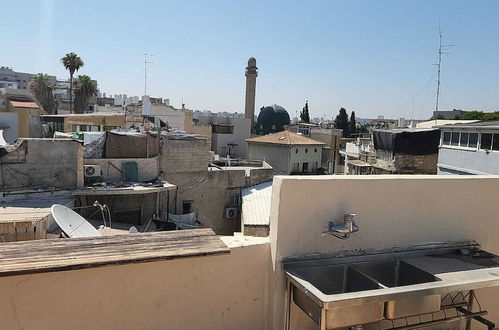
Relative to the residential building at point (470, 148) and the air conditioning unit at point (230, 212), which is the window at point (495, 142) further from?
the air conditioning unit at point (230, 212)

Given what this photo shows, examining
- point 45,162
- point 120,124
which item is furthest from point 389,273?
point 120,124

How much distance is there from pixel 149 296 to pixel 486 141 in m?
15.6

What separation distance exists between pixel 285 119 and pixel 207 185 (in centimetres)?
3685

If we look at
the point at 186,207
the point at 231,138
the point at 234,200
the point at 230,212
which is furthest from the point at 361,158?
the point at 231,138

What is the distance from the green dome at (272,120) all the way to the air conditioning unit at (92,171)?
130ft

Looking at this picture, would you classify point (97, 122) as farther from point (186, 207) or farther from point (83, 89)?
point (83, 89)

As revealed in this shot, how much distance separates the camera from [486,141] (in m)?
14.9

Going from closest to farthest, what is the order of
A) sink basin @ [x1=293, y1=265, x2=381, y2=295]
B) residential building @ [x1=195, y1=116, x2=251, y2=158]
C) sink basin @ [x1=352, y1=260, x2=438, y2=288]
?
sink basin @ [x1=293, y1=265, x2=381, y2=295] < sink basin @ [x1=352, y1=260, x2=438, y2=288] < residential building @ [x1=195, y1=116, x2=251, y2=158]

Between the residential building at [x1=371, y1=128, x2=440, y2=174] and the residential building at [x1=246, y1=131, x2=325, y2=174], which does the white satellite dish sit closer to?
the residential building at [x1=371, y1=128, x2=440, y2=174]

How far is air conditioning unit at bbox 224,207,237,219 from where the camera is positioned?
62.3 ft

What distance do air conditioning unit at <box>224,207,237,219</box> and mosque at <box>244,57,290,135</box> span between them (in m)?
33.6

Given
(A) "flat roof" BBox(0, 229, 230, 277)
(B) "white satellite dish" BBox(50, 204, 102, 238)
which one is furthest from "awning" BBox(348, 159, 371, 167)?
(A) "flat roof" BBox(0, 229, 230, 277)

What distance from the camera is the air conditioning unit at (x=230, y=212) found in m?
19.0

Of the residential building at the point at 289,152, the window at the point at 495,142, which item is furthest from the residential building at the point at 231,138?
the window at the point at 495,142
